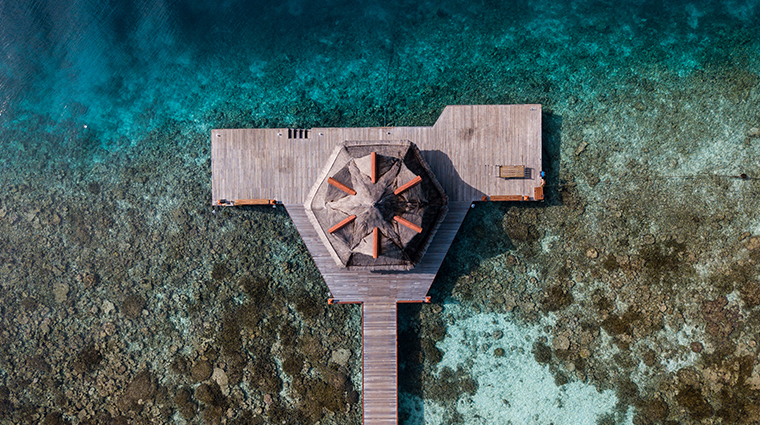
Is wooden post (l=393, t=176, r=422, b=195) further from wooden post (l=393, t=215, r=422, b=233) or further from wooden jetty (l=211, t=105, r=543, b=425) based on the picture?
wooden jetty (l=211, t=105, r=543, b=425)

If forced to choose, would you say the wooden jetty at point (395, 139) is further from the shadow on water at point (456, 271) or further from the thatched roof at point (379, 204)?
the thatched roof at point (379, 204)

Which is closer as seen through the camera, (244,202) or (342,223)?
(342,223)

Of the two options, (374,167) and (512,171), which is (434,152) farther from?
(374,167)

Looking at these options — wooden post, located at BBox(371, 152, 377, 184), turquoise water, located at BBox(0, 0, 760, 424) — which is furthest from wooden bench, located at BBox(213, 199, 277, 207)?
wooden post, located at BBox(371, 152, 377, 184)

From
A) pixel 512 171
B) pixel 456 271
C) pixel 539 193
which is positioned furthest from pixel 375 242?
pixel 539 193

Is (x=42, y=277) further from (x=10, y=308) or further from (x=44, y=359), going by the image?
(x=44, y=359)

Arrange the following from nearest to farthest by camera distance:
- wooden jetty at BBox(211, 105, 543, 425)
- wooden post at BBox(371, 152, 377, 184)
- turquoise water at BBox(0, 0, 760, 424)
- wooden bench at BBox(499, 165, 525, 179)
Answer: wooden post at BBox(371, 152, 377, 184) → wooden bench at BBox(499, 165, 525, 179) → wooden jetty at BBox(211, 105, 543, 425) → turquoise water at BBox(0, 0, 760, 424)
